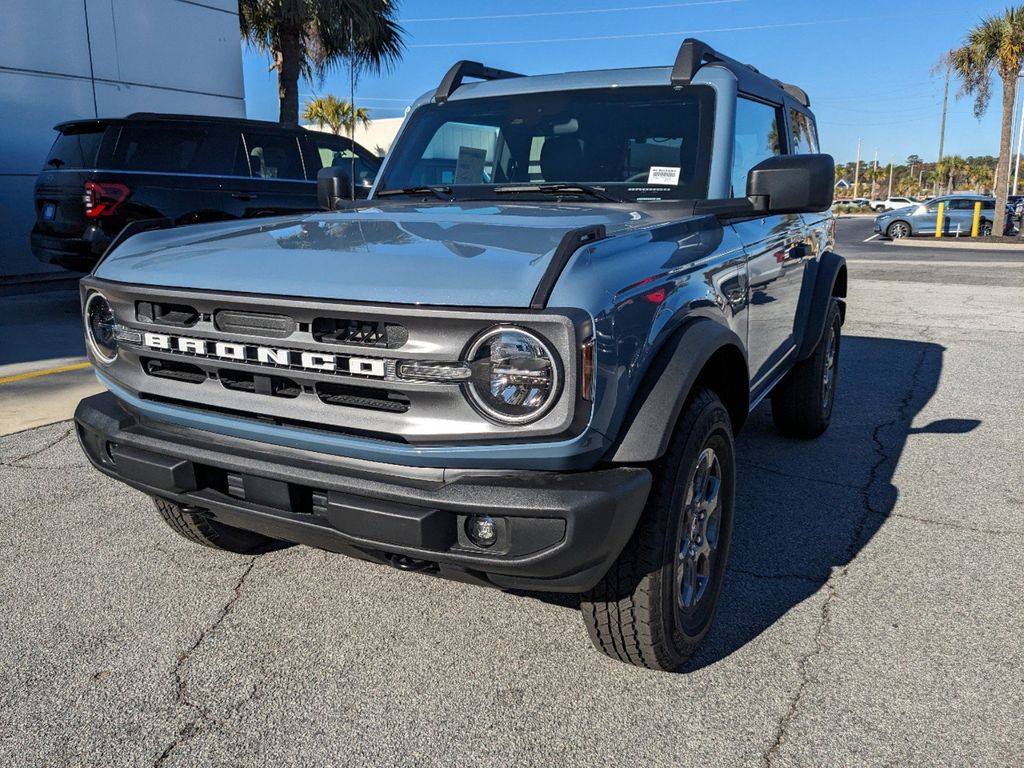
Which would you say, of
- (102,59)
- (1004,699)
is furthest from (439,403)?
(102,59)

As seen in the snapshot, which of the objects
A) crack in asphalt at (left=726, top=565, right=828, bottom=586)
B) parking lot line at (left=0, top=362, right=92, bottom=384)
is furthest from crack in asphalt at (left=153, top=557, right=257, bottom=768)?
parking lot line at (left=0, top=362, right=92, bottom=384)

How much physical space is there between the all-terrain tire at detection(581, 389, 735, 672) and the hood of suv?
650mm

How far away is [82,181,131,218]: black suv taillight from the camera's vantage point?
27.9 ft

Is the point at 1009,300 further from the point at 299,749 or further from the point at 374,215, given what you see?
the point at 299,749

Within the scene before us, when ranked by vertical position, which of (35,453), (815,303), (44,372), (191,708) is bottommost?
(191,708)

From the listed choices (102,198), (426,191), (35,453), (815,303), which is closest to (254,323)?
(426,191)

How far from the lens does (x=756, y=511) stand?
3.92 m

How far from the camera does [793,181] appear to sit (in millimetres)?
3029

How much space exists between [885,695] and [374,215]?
7.59 ft

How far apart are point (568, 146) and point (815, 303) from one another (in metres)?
1.73

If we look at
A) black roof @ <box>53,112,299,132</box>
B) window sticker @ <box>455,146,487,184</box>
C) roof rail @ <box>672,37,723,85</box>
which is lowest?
window sticker @ <box>455,146,487,184</box>

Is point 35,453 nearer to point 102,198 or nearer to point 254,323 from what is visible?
point 254,323

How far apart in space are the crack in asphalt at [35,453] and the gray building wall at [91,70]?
29.7ft

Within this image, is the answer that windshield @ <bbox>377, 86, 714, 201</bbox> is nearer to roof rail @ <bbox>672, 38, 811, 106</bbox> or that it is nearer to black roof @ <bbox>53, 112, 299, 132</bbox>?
roof rail @ <bbox>672, 38, 811, 106</bbox>
